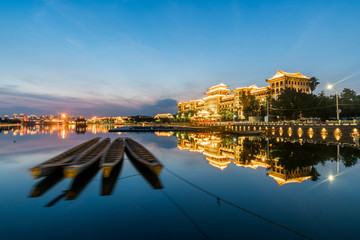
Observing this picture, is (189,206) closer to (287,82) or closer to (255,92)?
(287,82)

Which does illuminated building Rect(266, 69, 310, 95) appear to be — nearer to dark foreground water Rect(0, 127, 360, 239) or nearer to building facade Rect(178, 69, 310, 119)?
building facade Rect(178, 69, 310, 119)

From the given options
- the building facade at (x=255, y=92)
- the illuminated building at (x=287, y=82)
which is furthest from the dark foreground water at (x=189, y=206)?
the illuminated building at (x=287, y=82)

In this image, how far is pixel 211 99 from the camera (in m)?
115

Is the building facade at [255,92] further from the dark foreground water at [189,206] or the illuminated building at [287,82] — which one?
the dark foreground water at [189,206]

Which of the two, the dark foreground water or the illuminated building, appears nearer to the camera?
the dark foreground water

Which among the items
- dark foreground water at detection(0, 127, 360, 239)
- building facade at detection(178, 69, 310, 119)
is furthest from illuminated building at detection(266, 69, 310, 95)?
dark foreground water at detection(0, 127, 360, 239)

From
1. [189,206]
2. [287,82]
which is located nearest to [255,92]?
[287,82]

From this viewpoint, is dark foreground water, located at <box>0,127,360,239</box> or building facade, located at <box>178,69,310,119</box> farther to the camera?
building facade, located at <box>178,69,310,119</box>

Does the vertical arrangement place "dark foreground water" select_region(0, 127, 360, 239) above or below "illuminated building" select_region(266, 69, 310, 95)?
below

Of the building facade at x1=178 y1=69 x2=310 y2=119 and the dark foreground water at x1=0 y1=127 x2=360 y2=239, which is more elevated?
the building facade at x1=178 y1=69 x2=310 y2=119

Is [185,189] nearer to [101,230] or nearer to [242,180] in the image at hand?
[242,180]

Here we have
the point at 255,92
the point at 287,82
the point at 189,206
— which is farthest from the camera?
the point at 255,92

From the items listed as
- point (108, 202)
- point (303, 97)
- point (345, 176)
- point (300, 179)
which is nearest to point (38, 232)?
point (108, 202)

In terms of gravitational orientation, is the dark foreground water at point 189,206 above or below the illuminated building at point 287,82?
below
